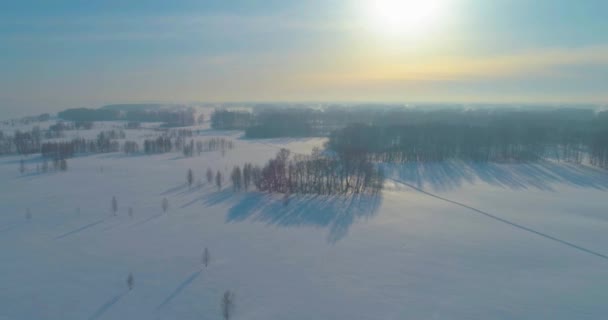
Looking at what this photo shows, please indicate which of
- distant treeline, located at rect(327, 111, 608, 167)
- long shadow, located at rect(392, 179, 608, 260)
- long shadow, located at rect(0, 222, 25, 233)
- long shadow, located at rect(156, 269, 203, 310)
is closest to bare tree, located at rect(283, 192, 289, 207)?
long shadow, located at rect(156, 269, 203, 310)

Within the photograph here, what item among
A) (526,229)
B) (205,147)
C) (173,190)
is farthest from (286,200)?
(205,147)

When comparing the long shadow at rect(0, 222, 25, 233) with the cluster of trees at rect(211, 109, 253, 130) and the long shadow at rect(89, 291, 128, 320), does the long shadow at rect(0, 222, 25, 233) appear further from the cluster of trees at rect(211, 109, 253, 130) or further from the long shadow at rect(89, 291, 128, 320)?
the cluster of trees at rect(211, 109, 253, 130)

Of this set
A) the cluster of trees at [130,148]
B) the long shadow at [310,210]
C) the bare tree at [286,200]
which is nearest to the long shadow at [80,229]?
the long shadow at [310,210]

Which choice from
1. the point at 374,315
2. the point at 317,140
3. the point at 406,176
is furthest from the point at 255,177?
the point at 317,140

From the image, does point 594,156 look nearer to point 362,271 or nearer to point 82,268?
point 362,271

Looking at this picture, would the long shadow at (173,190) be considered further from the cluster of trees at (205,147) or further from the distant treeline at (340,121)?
the distant treeline at (340,121)
